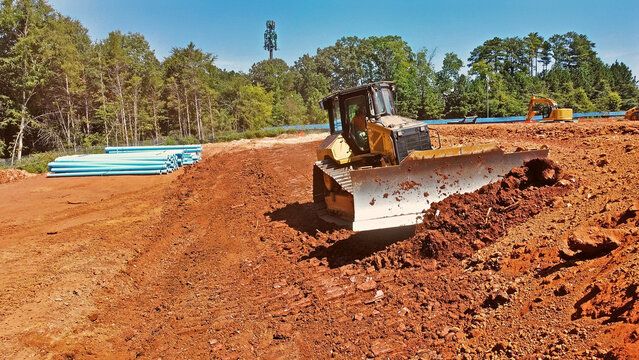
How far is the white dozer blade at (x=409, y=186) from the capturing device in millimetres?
7906

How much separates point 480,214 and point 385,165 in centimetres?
236

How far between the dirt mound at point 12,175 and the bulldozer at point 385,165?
19.4 meters

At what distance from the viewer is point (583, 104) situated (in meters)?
64.9

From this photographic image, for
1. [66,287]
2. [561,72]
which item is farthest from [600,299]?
[561,72]

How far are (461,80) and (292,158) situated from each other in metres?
53.6

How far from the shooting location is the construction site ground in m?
4.76

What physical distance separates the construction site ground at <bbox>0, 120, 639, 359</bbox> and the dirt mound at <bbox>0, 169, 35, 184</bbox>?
14210mm

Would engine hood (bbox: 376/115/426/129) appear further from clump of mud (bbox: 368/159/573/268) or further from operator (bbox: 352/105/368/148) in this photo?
clump of mud (bbox: 368/159/573/268)

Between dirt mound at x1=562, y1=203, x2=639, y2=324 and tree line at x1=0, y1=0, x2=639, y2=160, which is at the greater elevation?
tree line at x1=0, y1=0, x2=639, y2=160

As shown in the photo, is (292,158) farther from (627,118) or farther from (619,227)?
(627,118)

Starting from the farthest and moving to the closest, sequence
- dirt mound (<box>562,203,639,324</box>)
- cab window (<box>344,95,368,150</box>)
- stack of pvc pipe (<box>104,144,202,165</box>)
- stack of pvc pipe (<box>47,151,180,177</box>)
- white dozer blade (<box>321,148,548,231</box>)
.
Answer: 1. stack of pvc pipe (<box>104,144,202,165</box>)
2. stack of pvc pipe (<box>47,151,180,177</box>)
3. cab window (<box>344,95,368,150</box>)
4. white dozer blade (<box>321,148,548,231</box>)
5. dirt mound (<box>562,203,639,324</box>)

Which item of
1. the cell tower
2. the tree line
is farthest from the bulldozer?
the cell tower

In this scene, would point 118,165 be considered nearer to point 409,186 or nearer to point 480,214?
point 409,186

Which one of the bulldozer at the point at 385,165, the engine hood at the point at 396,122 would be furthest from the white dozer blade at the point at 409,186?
the engine hood at the point at 396,122
